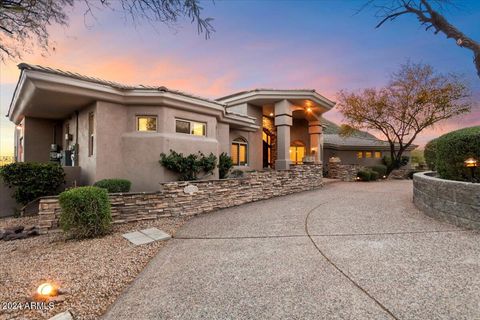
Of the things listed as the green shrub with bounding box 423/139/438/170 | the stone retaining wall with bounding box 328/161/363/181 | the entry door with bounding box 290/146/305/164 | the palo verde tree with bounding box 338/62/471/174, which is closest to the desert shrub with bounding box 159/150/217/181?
the green shrub with bounding box 423/139/438/170

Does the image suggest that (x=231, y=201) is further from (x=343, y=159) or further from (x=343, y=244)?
(x=343, y=159)

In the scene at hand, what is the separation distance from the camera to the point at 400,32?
35.3 ft

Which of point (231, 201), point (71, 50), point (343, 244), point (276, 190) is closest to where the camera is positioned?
point (343, 244)

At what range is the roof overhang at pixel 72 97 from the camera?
20.9ft

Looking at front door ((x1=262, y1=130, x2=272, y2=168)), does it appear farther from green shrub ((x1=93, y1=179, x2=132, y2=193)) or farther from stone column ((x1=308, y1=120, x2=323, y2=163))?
green shrub ((x1=93, y1=179, x2=132, y2=193))

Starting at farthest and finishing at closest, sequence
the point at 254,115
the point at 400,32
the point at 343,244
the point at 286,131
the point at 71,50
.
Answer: the point at 254,115 < the point at 286,131 < the point at 400,32 < the point at 71,50 < the point at 343,244

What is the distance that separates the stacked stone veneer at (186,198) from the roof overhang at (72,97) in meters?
3.32

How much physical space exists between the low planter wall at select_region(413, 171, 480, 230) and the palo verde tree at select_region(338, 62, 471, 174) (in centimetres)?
1421

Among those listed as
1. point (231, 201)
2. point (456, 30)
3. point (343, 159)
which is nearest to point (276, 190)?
point (231, 201)

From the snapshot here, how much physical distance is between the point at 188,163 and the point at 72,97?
14.4ft

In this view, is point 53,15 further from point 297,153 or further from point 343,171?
point 343,171

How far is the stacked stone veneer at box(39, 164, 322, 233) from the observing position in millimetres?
5355

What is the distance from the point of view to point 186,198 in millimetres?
6746

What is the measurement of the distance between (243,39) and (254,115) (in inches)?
181
